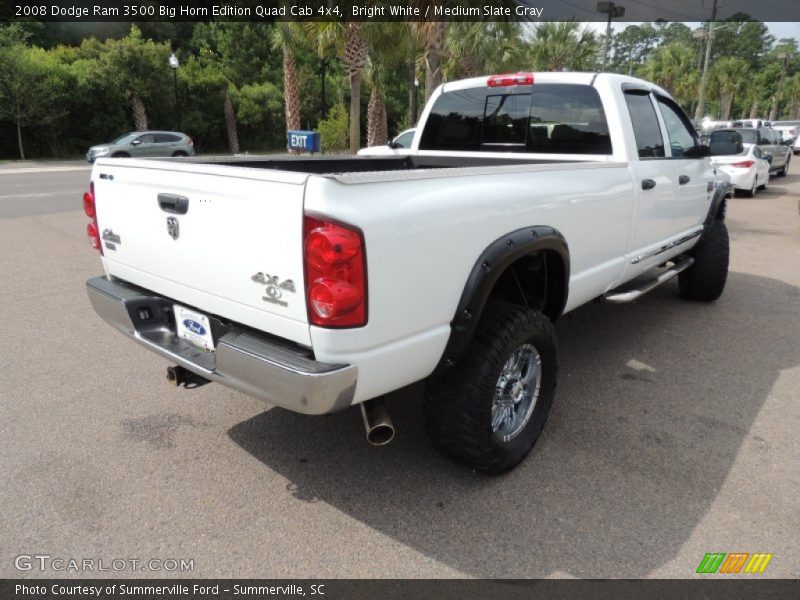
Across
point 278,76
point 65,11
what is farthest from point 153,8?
point 278,76

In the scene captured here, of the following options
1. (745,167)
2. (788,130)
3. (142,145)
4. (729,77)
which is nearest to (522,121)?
(745,167)

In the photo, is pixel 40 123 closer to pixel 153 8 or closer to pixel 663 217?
pixel 153 8

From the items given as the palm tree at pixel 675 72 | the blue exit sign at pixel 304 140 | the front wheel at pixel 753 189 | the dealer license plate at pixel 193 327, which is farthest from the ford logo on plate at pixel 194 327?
the palm tree at pixel 675 72

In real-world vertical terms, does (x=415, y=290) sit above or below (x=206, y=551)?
above

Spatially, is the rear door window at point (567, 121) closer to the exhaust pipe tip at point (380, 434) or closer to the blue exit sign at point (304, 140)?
the exhaust pipe tip at point (380, 434)

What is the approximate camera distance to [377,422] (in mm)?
2410

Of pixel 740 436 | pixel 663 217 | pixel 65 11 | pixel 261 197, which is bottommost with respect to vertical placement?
pixel 740 436

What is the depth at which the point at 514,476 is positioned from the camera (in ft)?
9.73

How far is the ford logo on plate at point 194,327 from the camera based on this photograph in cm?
262

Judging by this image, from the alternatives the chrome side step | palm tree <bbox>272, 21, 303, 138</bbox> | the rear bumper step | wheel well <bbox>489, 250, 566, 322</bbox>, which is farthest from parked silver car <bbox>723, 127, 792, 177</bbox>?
the rear bumper step

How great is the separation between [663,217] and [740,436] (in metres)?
1.75

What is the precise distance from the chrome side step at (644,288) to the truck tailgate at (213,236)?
2480 mm

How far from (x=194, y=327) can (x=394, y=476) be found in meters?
1.22

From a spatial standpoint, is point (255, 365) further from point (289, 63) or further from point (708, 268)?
point (289, 63)
